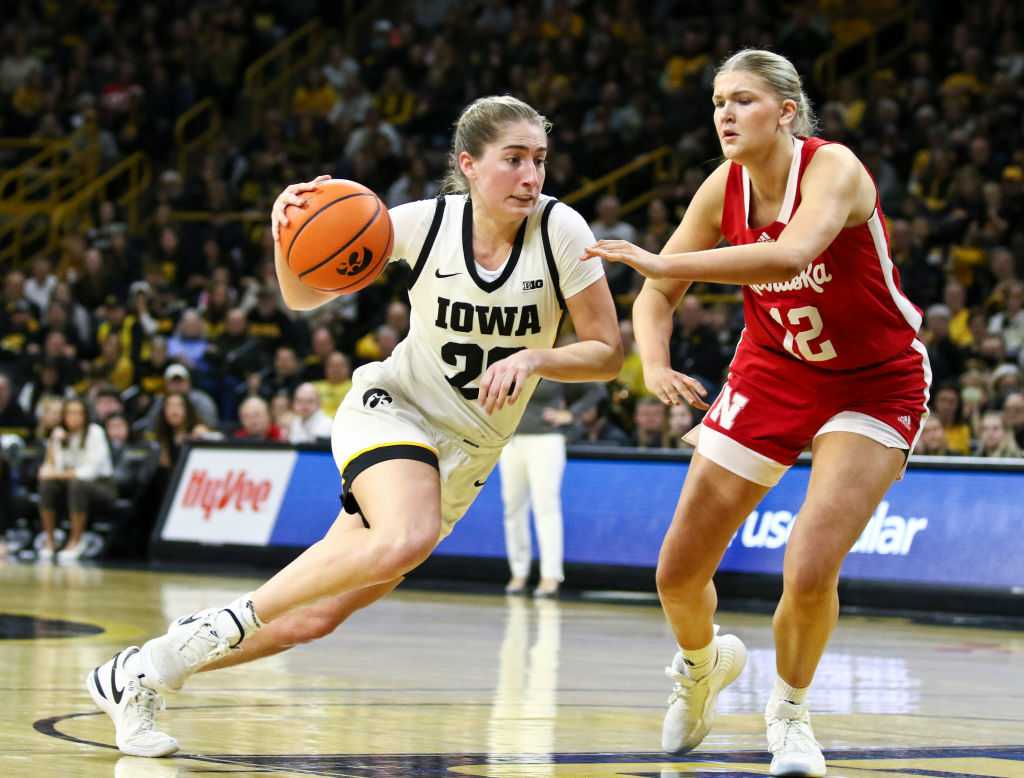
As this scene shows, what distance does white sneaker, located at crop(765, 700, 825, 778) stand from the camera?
503 centimetres

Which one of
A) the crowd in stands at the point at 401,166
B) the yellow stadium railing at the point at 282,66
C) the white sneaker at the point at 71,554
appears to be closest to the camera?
the crowd in stands at the point at 401,166

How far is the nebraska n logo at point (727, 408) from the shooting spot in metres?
5.46

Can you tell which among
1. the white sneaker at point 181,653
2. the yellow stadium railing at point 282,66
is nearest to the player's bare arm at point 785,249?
the white sneaker at point 181,653

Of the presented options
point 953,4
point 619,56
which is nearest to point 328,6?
point 619,56

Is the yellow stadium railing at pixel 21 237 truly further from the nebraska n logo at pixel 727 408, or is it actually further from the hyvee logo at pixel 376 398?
the nebraska n logo at pixel 727 408

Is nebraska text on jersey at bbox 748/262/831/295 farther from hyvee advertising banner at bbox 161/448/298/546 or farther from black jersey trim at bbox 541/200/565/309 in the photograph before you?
hyvee advertising banner at bbox 161/448/298/546

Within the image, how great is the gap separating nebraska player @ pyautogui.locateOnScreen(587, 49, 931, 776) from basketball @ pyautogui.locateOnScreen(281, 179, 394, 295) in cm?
91

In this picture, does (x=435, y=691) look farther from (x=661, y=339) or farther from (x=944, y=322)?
(x=944, y=322)

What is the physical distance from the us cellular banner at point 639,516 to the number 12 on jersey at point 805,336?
5739 mm

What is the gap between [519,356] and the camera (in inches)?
202

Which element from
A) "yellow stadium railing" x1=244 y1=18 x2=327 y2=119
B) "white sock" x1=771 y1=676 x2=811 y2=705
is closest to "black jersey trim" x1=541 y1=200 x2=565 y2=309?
"white sock" x1=771 y1=676 x2=811 y2=705

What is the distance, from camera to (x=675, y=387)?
17.4ft

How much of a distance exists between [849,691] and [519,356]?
9.75 feet

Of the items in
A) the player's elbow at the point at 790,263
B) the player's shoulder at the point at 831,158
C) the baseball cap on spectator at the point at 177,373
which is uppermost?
the player's shoulder at the point at 831,158
